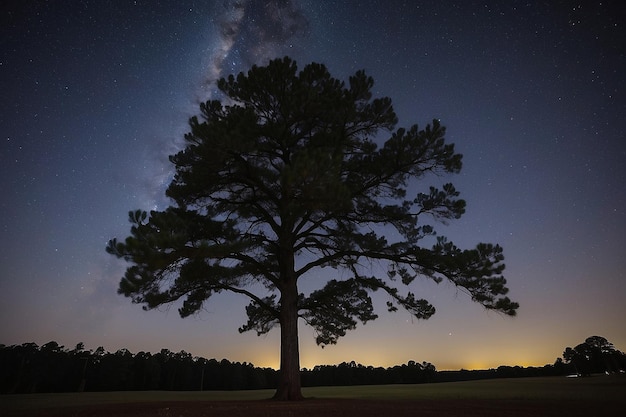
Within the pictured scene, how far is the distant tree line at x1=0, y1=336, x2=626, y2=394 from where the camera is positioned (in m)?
72.7

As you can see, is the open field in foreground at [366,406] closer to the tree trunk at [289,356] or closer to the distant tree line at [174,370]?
the tree trunk at [289,356]

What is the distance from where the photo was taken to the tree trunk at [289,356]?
16234mm

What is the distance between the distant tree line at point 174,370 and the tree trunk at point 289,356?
73.5m

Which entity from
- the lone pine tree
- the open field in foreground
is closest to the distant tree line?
the open field in foreground

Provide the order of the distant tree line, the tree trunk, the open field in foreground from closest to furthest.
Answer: the open field in foreground
the tree trunk
the distant tree line

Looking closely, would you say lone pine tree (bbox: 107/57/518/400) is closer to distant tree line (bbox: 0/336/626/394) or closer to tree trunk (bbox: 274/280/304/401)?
tree trunk (bbox: 274/280/304/401)

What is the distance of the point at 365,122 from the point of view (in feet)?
59.3

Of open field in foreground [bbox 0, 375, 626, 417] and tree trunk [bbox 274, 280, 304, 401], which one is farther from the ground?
tree trunk [bbox 274, 280, 304, 401]

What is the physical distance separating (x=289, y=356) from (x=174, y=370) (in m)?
83.2

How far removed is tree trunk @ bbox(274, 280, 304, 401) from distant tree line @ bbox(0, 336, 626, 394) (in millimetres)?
73493

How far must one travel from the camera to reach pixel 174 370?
8769 centimetres

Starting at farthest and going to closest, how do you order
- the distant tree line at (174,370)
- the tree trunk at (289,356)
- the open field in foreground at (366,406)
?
the distant tree line at (174,370)
the tree trunk at (289,356)
the open field in foreground at (366,406)

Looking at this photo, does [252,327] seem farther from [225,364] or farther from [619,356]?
[619,356]

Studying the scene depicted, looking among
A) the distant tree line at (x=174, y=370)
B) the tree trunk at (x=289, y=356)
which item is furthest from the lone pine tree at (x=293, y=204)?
the distant tree line at (x=174, y=370)
